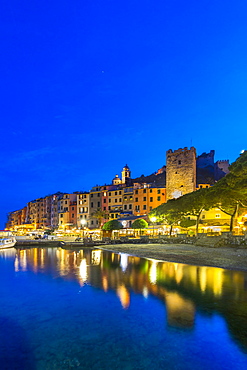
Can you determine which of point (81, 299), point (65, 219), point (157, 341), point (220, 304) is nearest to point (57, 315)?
point (81, 299)

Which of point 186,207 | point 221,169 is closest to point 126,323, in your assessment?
point 186,207

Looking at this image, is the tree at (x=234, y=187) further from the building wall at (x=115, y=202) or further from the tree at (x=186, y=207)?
the building wall at (x=115, y=202)

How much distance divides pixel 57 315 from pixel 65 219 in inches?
3365

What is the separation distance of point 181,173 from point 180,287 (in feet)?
193

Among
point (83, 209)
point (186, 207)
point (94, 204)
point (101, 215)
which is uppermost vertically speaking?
point (94, 204)

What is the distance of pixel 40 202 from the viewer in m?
122

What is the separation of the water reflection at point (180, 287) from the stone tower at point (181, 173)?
4729 centimetres

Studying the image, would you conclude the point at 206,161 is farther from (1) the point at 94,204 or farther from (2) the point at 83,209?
(2) the point at 83,209

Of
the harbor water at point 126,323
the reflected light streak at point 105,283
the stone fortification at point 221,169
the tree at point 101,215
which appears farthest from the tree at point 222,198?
the stone fortification at point 221,169

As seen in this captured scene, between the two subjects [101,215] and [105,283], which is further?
[101,215]

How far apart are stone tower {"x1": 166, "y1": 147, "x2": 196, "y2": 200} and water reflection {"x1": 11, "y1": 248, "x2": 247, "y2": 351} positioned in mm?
47290

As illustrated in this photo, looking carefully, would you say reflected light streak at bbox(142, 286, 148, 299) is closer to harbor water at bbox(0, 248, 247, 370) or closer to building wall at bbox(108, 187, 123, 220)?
harbor water at bbox(0, 248, 247, 370)

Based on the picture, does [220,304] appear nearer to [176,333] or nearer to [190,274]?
[176,333]

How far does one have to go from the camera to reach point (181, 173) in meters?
72.9
